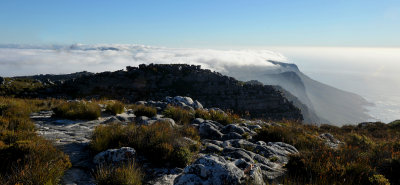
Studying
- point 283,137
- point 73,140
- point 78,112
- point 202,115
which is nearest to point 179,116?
point 202,115

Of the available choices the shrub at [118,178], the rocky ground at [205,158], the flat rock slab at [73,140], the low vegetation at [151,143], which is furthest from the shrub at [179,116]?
the shrub at [118,178]

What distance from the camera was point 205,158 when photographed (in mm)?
4988

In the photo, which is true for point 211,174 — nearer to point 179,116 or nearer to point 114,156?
point 114,156

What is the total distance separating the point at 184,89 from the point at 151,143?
48880 mm

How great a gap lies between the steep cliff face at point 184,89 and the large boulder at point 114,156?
1706 inches

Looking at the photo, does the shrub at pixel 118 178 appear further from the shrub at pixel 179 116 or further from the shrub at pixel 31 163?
the shrub at pixel 179 116

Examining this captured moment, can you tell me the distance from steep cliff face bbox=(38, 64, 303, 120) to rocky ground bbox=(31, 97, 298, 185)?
40.0 metres

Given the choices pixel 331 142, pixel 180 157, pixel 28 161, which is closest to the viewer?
pixel 28 161

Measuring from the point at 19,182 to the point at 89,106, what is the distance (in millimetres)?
7618

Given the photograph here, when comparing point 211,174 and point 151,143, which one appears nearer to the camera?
point 211,174

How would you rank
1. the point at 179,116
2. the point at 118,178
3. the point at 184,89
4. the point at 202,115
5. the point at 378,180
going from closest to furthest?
the point at 118,178, the point at 378,180, the point at 179,116, the point at 202,115, the point at 184,89

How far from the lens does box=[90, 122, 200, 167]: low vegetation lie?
604cm

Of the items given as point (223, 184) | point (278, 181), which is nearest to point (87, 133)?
point (223, 184)

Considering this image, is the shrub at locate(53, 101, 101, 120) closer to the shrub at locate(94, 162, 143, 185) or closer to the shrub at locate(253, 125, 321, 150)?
the shrub at locate(94, 162, 143, 185)
